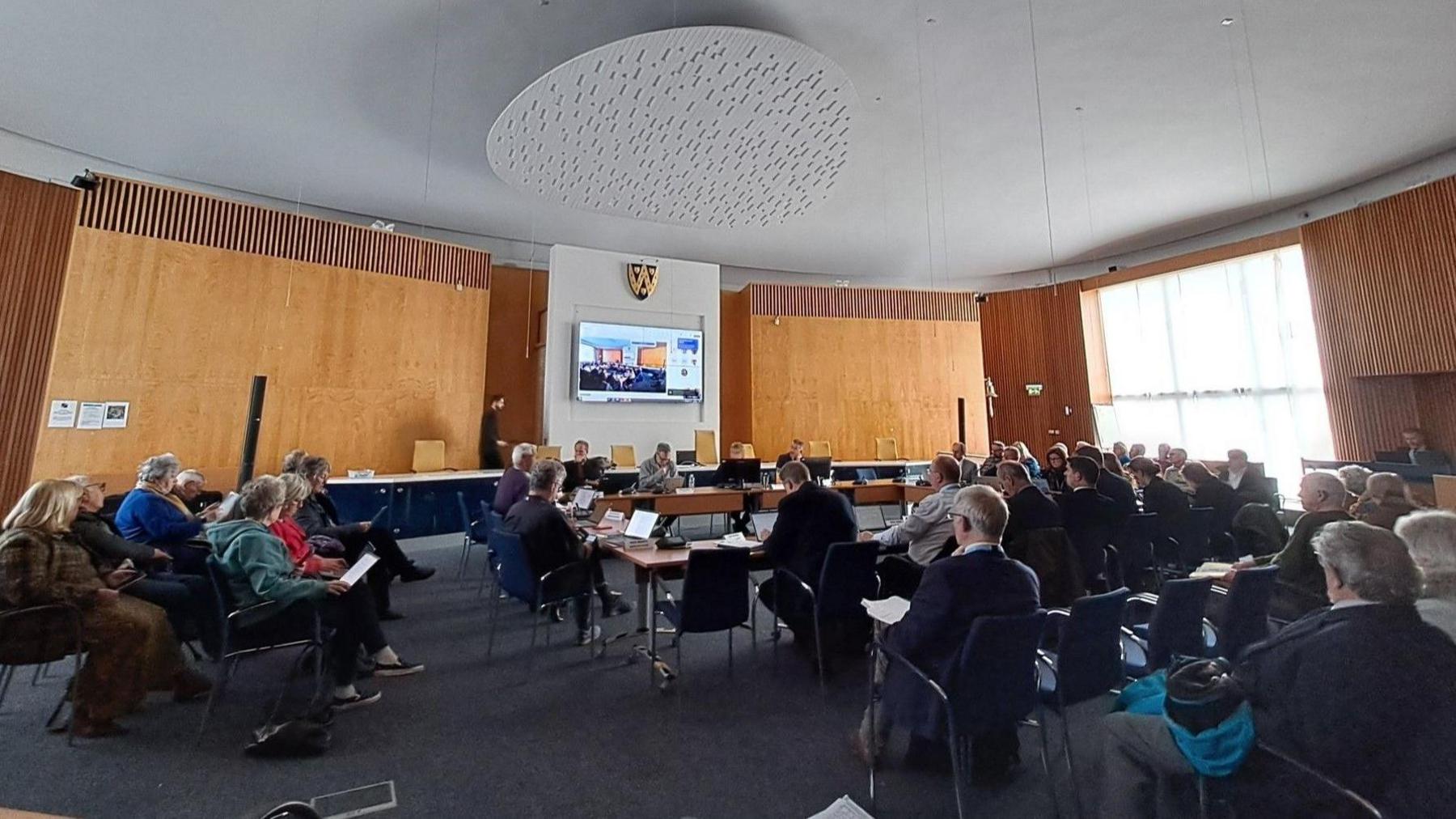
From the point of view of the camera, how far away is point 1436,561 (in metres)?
1.86

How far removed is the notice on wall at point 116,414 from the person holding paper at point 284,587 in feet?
16.8

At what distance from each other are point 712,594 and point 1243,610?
258 cm

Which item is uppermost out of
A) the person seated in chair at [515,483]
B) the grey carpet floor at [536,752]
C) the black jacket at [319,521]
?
the person seated in chair at [515,483]

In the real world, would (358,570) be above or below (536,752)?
above

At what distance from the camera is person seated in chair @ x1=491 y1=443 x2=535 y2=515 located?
488 centimetres

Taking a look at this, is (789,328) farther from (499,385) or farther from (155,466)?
(155,466)

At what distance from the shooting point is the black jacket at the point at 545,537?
3529 millimetres

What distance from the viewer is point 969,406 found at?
12.2 metres

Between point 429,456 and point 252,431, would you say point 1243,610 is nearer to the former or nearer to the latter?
point 252,431

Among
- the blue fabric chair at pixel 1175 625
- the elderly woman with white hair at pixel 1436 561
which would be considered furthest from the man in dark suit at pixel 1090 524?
the elderly woman with white hair at pixel 1436 561

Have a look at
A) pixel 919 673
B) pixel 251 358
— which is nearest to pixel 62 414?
pixel 251 358

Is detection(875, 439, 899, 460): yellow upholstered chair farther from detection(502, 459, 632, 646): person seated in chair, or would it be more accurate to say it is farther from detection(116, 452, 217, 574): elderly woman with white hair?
detection(116, 452, 217, 574): elderly woman with white hair

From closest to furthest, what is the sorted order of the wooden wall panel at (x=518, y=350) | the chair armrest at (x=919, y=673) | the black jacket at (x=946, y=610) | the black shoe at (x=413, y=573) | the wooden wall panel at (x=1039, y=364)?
the chair armrest at (x=919, y=673)
the black jacket at (x=946, y=610)
the black shoe at (x=413, y=573)
the wooden wall panel at (x=518, y=350)
the wooden wall panel at (x=1039, y=364)

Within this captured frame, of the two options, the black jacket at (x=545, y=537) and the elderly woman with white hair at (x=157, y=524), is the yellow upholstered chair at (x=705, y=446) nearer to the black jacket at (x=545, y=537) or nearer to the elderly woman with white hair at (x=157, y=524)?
the black jacket at (x=545, y=537)
